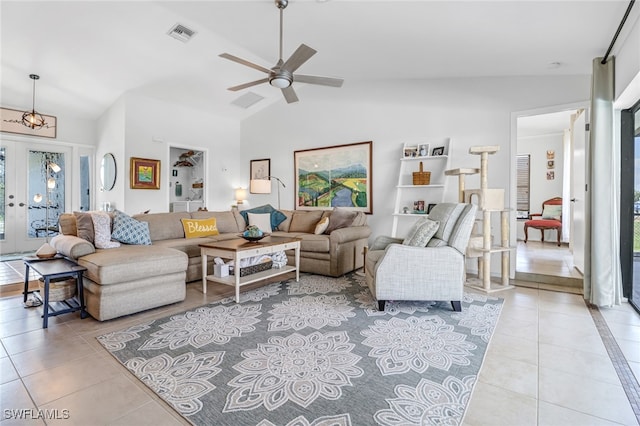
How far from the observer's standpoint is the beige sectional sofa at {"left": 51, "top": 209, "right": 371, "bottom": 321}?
2645 millimetres

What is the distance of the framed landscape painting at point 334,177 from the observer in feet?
17.5

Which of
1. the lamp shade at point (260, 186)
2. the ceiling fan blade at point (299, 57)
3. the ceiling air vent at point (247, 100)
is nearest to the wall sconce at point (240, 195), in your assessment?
the lamp shade at point (260, 186)

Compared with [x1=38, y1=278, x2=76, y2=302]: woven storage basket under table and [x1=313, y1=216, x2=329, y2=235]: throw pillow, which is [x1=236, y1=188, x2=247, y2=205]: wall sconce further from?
[x1=38, y1=278, x2=76, y2=302]: woven storage basket under table

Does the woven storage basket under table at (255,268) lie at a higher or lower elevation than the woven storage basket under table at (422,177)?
lower

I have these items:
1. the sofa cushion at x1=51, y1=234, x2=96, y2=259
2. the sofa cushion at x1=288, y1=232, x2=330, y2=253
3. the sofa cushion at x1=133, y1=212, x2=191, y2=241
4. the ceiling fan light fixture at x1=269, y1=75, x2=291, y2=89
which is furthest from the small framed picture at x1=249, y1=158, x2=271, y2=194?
the sofa cushion at x1=51, y1=234, x2=96, y2=259

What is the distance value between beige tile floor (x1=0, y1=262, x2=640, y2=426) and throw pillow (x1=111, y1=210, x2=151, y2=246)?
94 cm

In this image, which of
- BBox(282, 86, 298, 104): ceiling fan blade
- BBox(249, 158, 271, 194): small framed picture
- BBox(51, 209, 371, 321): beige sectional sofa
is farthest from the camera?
BBox(249, 158, 271, 194): small framed picture

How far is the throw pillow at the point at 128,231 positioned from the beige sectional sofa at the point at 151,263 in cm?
11

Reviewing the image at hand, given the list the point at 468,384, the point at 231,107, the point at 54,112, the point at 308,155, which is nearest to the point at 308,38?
the point at 308,155

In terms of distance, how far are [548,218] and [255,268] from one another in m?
6.37

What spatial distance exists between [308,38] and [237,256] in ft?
8.54

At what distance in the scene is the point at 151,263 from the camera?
2.87 metres

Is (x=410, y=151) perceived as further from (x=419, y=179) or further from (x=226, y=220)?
(x=226, y=220)

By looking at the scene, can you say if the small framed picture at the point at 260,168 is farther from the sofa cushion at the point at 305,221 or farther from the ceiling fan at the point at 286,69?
the ceiling fan at the point at 286,69
